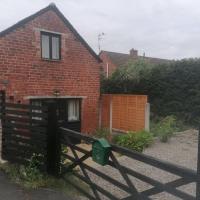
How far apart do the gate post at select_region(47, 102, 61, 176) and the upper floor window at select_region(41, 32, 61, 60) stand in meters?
5.78

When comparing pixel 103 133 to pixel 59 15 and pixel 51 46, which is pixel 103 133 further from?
pixel 59 15

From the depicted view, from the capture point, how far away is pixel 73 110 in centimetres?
1278

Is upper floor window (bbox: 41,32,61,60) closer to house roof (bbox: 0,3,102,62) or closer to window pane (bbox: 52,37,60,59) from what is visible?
window pane (bbox: 52,37,60,59)

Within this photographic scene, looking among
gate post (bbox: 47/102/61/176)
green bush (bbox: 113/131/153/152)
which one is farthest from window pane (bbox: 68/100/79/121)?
gate post (bbox: 47/102/61/176)

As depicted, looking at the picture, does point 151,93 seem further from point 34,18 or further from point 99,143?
point 99,143

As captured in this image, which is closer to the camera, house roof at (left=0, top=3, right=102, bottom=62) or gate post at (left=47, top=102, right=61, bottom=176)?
gate post at (left=47, top=102, right=61, bottom=176)

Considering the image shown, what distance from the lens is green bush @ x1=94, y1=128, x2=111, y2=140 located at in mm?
12623

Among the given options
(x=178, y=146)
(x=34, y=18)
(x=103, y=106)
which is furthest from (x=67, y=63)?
(x=178, y=146)

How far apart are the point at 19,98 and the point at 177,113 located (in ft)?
24.7

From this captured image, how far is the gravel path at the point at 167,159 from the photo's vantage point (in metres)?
6.10

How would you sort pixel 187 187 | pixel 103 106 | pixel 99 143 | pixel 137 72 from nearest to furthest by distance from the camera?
1. pixel 99 143
2. pixel 187 187
3. pixel 103 106
4. pixel 137 72

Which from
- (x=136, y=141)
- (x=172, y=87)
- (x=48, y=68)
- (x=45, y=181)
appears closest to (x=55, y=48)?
(x=48, y=68)

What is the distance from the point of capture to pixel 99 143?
4.74 meters

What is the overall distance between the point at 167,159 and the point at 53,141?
12.5ft
